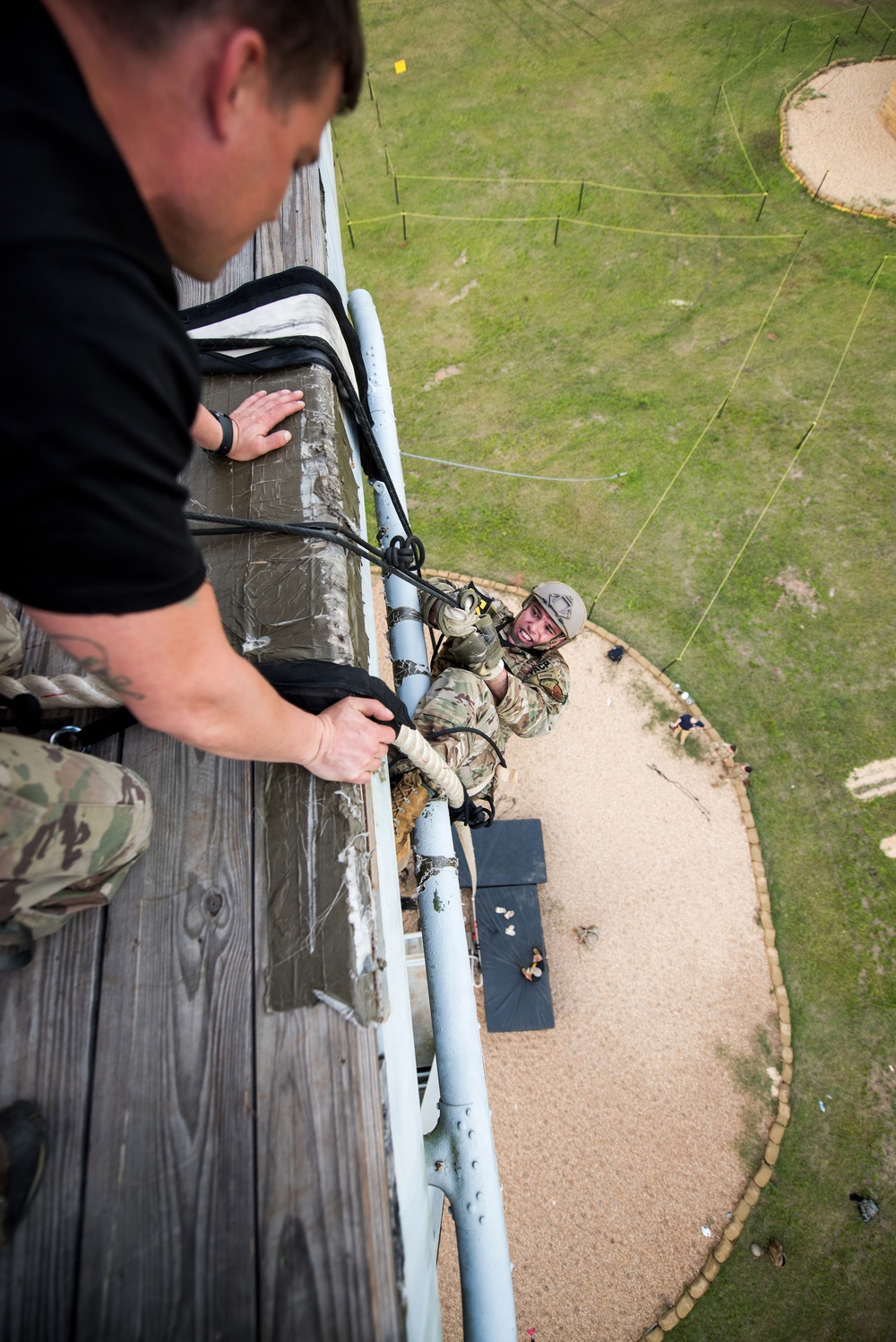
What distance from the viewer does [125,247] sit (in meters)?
0.66

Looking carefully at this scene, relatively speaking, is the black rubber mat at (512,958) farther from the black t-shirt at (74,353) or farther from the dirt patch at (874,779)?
the black t-shirt at (74,353)

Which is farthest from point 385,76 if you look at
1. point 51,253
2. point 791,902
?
point 51,253

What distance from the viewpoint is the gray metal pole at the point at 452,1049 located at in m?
1.59

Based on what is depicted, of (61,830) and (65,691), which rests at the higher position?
(65,691)

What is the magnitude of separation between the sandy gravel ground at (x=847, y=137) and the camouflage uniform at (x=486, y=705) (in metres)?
9.13

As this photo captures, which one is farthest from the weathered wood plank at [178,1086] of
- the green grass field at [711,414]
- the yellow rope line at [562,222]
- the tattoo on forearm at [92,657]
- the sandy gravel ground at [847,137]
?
the sandy gravel ground at [847,137]

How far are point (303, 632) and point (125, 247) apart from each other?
899 mm

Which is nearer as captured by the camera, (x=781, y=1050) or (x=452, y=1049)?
(x=452, y=1049)

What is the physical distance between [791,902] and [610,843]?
157cm

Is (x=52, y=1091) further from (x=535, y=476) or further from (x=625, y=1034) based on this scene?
(x=535, y=476)

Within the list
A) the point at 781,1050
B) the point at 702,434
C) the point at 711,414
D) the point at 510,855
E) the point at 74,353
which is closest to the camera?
the point at 74,353

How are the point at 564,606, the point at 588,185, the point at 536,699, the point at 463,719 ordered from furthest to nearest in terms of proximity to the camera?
the point at 588,185 → the point at 564,606 → the point at 536,699 → the point at 463,719

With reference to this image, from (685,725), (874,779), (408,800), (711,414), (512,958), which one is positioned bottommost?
(512,958)

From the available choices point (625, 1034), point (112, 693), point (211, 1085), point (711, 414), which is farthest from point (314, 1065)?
point (711, 414)
